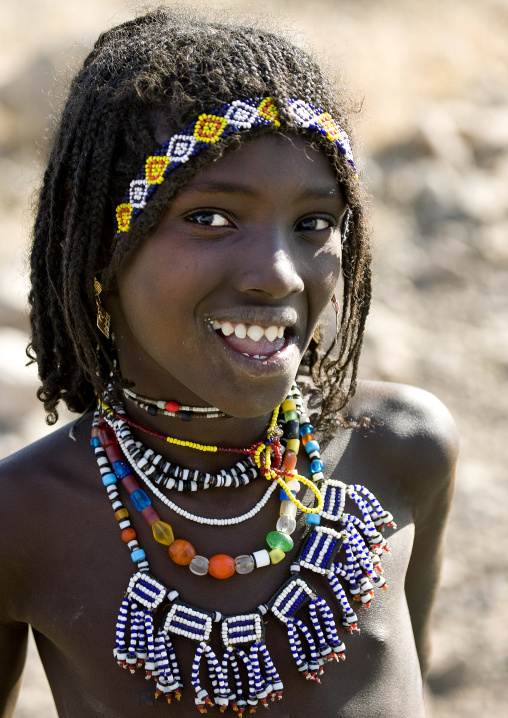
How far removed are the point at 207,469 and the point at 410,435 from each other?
1.95 ft

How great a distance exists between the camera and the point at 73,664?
1902 mm

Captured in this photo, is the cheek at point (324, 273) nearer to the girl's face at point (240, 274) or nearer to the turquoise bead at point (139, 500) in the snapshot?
the girl's face at point (240, 274)

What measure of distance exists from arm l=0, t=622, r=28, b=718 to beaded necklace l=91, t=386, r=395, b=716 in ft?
1.15

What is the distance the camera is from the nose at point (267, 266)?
1672 mm

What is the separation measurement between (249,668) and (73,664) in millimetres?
420

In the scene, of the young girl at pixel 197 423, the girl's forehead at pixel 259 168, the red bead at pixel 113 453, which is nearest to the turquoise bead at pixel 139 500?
the young girl at pixel 197 423

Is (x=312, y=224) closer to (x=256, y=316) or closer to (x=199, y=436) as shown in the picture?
(x=256, y=316)

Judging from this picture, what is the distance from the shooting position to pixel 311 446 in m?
2.11

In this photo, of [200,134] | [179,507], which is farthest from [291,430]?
[200,134]

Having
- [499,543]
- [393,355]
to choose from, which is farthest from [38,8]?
[499,543]

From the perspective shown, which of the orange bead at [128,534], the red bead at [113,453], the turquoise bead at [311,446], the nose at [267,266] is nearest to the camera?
the nose at [267,266]

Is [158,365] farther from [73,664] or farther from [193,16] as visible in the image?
[193,16]

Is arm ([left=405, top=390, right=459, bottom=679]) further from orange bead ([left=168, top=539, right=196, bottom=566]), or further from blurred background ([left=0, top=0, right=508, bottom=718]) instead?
blurred background ([left=0, top=0, right=508, bottom=718])

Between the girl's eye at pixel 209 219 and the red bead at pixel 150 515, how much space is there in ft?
2.22
